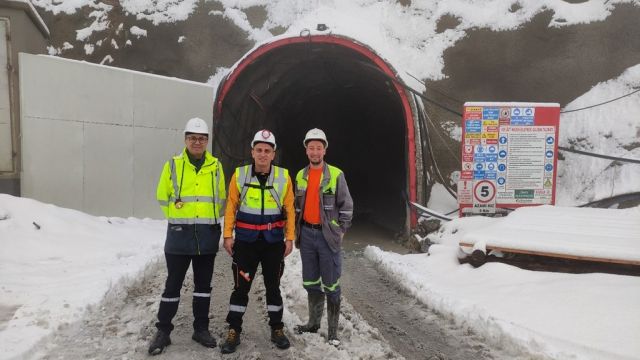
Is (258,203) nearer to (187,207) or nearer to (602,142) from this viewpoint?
(187,207)

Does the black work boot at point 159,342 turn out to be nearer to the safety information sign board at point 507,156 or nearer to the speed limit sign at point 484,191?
the safety information sign board at point 507,156

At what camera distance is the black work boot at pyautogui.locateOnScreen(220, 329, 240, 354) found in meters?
3.75

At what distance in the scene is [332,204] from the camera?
4.09 metres

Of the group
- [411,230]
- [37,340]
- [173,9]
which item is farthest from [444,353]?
[173,9]

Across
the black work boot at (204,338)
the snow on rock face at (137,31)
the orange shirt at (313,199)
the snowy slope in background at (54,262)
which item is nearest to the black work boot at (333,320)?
the orange shirt at (313,199)

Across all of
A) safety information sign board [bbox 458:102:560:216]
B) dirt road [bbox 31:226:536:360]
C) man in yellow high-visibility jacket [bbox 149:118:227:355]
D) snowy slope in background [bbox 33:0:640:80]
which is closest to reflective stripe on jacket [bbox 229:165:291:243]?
man in yellow high-visibility jacket [bbox 149:118:227:355]

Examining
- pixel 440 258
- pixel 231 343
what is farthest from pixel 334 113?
pixel 231 343

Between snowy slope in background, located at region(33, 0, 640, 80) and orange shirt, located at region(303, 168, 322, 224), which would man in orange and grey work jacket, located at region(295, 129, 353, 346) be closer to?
orange shirt, located at region(303, 168, 322, 224)

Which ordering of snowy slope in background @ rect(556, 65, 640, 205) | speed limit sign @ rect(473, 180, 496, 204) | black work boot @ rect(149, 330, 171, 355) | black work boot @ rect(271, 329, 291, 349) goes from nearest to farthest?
1. black work boot @ rect(149, 330, 171, 355)
2. black work boot @ rect(271, 329, 291, 349)
3. speed limit sign @ rect(473, 180, 496, 204)
4. snowy slope in background @ rect(556, 65, 640, 205)

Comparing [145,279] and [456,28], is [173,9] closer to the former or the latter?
[456,28]

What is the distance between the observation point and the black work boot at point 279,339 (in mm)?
3891

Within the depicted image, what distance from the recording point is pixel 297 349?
390 cm

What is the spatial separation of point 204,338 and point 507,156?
22.2 ft

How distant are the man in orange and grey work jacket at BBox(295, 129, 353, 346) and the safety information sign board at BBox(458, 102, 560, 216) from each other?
512 centimetres
